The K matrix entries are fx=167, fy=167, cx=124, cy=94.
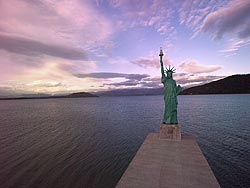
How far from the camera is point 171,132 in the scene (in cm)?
1268

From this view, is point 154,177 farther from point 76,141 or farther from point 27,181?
point 76,141

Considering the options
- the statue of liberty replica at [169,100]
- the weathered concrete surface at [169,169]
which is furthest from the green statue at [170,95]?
the weathered concrete surface at [169,169]

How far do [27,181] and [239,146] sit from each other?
1920cm

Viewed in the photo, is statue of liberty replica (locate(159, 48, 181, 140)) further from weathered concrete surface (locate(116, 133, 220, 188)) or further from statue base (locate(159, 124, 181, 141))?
weathered concrete surface (locate(116, 133, 220, 188))

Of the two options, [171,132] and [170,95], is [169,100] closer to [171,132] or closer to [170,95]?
[170,95]

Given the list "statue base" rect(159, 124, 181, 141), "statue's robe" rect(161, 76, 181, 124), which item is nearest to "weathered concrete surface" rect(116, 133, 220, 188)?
"statue base" rect(159, 124, 181, 141)

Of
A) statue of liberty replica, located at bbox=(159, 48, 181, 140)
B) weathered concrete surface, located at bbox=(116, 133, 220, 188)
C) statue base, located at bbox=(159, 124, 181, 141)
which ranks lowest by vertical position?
weathered concrete surface, located at bbox=(116, 133, 220, 188)

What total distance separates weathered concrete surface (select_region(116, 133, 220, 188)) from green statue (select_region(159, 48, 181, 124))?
262cm

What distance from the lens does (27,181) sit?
1068cm

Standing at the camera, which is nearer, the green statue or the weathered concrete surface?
the weathered concrete surface

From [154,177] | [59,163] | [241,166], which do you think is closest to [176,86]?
[241,166]

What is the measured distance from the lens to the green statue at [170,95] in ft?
43.8

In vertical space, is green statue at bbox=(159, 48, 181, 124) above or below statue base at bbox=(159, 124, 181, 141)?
above

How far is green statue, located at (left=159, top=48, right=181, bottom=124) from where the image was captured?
13.3 metres
